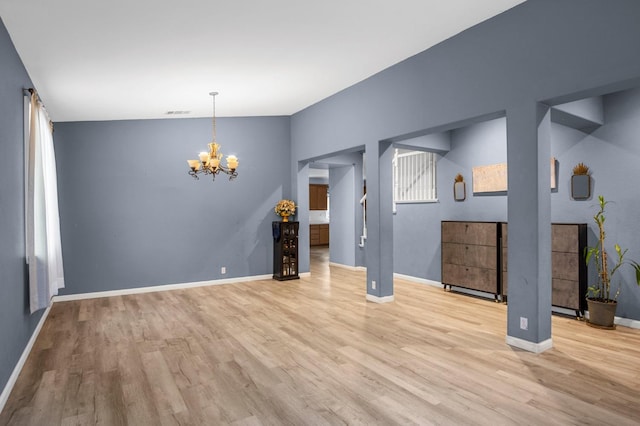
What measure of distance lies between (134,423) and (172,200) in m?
4.52

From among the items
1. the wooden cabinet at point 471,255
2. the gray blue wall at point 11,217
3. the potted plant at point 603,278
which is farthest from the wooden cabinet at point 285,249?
the potted plant at point 603,278

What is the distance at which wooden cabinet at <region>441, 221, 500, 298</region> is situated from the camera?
527 centimetres

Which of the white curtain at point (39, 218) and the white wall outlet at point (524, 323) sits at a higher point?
the white curtain at point (39, 218)

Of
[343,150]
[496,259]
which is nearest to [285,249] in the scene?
[343,150]

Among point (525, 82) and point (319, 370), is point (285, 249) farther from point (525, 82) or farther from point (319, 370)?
point (525, 82)

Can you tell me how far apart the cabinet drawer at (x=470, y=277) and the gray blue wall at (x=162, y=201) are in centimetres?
318

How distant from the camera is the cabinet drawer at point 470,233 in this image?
5301 mm

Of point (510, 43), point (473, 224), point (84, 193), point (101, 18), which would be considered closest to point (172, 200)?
point (84, 193)

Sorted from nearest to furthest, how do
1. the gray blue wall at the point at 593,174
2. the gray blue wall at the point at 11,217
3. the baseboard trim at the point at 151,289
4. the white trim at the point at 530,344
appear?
the gray blue wall at the point at 11,217
the white trim at the point at 530,344
the gray blue wall at the point at 593,174
the baseboard trim at the point at 151,289

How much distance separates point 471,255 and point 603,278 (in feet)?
5.37

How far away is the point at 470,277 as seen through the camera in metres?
5.56

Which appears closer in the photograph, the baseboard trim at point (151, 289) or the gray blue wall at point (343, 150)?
the gray blue wall at point (343, 150)

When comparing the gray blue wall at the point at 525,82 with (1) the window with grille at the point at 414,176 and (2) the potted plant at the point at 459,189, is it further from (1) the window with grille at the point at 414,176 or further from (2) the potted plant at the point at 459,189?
(1) the window with grille at the point at 414,176

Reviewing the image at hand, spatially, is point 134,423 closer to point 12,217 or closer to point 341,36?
point 12,217
